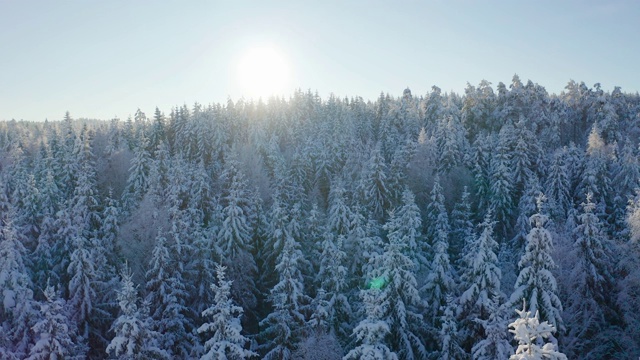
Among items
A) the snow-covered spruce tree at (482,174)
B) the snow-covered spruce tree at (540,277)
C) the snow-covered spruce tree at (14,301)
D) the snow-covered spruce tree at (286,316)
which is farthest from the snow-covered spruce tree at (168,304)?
the snow-covered spruce tree at (482,174)

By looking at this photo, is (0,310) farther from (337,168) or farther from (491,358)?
(337,168)

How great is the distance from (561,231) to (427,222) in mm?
12179

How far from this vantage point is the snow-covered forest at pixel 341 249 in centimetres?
2369

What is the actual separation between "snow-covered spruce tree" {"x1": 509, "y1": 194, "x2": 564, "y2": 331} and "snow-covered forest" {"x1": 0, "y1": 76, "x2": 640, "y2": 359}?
9 centimetres

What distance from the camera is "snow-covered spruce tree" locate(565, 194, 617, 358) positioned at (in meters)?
26.8

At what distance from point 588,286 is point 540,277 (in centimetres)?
859

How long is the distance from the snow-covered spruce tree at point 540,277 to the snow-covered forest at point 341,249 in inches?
3.5

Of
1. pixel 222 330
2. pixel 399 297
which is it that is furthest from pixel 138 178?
pixel 399 297

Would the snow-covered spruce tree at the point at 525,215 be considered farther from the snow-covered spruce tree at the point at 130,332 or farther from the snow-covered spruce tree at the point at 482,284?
the snow-covered spruce tree at the point at 130,332

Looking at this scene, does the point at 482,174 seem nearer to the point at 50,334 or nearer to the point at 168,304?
the point at 168,304

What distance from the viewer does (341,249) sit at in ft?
116

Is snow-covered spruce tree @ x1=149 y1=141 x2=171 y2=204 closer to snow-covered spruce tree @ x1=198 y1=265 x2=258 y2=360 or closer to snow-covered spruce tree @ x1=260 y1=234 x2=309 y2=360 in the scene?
snow-covered spruce tree @ x1=260 y1=234 x2=309 y2=360

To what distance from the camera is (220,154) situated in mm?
70312

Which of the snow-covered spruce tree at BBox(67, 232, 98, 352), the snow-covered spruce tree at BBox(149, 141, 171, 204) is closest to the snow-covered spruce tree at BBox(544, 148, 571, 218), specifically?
the snow-covered spruce tree at BBox(149, 141, 171, 204)
